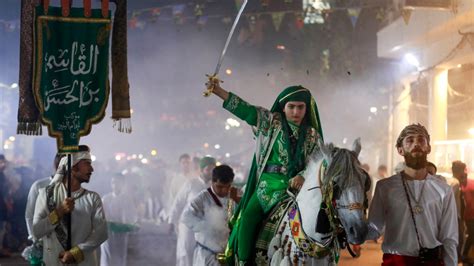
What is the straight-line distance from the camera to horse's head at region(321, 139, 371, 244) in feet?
15.6

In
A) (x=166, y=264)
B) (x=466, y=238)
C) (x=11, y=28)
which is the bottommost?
(x=166, y=264)

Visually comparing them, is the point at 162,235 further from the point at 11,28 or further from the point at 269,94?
the point at 269,94

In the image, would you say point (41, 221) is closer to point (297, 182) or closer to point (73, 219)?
point (73, 219)

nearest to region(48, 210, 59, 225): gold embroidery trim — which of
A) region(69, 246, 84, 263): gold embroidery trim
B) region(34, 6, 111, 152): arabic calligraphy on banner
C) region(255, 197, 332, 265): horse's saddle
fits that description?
region(69, 246, 84, 263): gold embroidery trim

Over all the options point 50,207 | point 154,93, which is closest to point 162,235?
point 50,207

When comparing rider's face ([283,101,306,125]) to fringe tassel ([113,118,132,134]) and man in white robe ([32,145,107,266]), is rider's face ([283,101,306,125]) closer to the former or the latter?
fringe tassel ([113,118,132,134])

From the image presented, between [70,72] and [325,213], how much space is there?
3407 millimetres

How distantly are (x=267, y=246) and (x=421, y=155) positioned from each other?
1.69 m

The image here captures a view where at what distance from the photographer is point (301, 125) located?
6602mm

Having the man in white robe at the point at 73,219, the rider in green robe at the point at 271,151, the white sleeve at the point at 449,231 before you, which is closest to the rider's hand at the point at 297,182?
the rider in green robe at the point at 271,151

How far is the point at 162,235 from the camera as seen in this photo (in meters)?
17.3

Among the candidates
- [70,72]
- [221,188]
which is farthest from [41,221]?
[221,188]

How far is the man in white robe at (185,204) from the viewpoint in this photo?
34.8ft

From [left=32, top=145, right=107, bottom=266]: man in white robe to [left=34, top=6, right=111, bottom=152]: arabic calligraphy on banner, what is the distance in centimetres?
40
